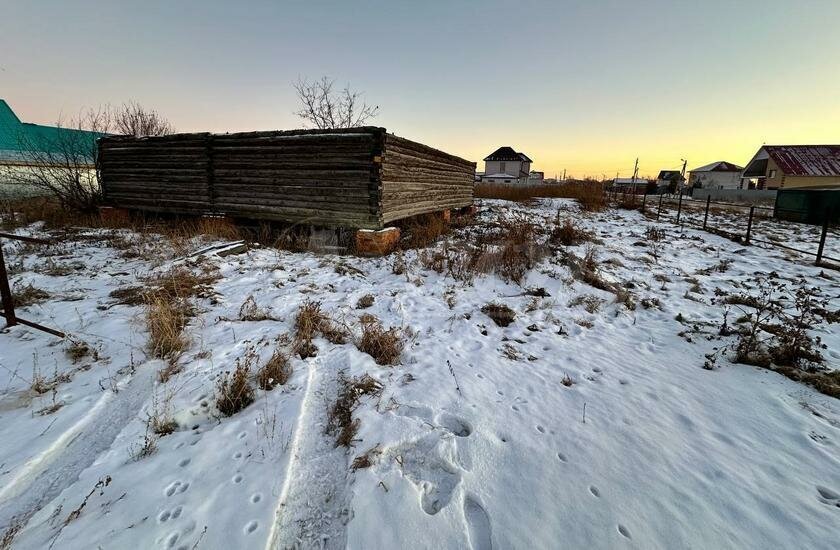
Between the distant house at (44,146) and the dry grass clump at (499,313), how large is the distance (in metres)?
14.1

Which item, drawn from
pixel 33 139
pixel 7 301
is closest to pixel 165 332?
pixel 7 301

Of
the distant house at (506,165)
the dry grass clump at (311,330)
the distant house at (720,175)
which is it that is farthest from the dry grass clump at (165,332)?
the distant house at (720,175)

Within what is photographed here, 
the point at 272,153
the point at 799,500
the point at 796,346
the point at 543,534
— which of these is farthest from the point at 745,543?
the point at 272,153

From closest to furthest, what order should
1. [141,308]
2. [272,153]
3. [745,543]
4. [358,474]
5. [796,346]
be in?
[745,543]
[358,474]
[796,346]
[141,308]
[272,153]

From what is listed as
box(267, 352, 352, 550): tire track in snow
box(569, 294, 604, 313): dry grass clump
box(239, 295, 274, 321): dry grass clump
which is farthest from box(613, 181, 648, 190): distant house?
box(267, 352, 352, 550): tire track in snow

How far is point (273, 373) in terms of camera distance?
2957 mm

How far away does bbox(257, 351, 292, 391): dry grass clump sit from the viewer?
9.45 feet

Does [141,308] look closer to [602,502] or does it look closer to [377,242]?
[377,242]

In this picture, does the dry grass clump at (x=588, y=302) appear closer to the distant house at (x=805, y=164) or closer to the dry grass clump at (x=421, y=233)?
the dry grass clump at (x=421, y=233)

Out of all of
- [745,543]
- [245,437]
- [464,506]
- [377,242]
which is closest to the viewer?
[745,543]

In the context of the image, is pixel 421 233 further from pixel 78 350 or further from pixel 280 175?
pixel 78 350

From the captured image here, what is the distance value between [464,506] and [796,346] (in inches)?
151

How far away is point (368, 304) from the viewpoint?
484 centimetres

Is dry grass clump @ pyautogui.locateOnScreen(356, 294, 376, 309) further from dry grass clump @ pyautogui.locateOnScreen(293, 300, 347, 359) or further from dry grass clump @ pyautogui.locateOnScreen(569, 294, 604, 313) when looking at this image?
dry grass clump @ pyautogui.locateOnScreen(569, 294, 604, 313)
